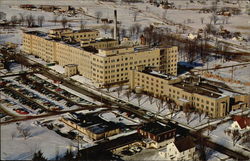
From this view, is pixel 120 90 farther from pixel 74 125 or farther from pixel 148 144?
pixel 148 144

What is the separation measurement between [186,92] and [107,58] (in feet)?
29.5

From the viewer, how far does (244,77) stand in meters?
39.8

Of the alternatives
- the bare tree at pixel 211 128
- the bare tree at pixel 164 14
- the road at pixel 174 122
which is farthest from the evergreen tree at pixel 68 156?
the bare tree at pixel 164 14

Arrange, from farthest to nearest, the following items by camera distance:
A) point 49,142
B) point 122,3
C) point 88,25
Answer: point 122,3, point 88,25, point 49,142

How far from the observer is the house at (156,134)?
919 inches

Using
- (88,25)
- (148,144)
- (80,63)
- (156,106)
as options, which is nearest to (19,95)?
(80,63)

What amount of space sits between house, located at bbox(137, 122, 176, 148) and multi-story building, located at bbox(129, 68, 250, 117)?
15.5 feet

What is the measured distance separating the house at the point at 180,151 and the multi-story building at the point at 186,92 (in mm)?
7041

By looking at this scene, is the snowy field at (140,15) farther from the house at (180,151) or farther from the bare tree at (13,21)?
the house at (180,151)

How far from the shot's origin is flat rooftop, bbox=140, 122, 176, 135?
2411 cm

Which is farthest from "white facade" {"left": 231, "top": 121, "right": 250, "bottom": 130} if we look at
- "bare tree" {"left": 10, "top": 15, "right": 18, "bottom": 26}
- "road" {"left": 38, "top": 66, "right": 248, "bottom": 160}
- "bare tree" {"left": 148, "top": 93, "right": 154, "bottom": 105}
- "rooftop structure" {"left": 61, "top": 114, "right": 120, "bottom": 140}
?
"bare tree" {"left": 10, "top": 15, "right": 18, "bottom": 26}

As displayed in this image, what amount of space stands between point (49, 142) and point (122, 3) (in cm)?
8483

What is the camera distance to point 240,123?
26000 mm

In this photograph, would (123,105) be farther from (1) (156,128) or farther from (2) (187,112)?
(1) (156,128)
